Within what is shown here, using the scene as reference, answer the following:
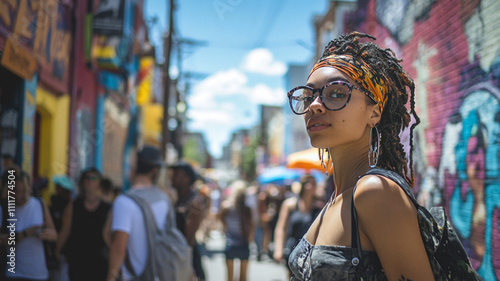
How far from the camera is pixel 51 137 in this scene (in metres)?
8.33

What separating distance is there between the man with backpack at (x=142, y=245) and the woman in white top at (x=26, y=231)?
1019 mm

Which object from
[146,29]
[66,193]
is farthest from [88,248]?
[146,29]

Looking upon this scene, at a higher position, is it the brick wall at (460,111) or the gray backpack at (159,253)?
the brick wall at (460,111)

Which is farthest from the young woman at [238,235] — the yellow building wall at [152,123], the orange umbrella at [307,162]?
the yellow building wall at [152,123]

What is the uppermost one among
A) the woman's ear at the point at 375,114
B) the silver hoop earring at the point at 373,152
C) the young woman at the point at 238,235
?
the woman's ear at the point at 375,114

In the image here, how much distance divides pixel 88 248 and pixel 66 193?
1166mm

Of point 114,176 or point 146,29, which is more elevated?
point 146,29

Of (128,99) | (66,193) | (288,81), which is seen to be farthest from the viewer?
(288,81)

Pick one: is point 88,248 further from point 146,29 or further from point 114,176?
point 146,29

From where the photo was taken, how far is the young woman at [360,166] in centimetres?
140

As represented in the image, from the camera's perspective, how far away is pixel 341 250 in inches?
60.1

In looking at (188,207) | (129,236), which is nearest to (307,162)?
(188,207)

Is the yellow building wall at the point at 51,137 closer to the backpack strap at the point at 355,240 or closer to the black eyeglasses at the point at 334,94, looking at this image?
the black eyeglasses at the point at 334,94

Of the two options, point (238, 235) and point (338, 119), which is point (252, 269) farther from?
point (338, 119)
